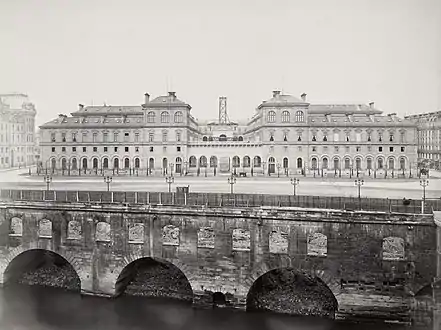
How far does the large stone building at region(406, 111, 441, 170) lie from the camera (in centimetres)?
816

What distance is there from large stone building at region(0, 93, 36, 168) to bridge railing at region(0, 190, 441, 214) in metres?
0.90

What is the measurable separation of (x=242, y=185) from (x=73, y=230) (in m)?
4.60

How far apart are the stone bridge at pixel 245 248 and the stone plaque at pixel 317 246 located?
36 millimetres

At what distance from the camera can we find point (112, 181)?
10.8m

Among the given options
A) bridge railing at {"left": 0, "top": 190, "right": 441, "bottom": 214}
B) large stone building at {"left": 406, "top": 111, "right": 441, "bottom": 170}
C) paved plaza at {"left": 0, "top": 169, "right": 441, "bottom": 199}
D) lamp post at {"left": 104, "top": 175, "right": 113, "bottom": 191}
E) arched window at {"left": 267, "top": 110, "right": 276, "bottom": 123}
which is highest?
arched window at {"left": 267, "top": 110, "right": 276, "bottom": 123}

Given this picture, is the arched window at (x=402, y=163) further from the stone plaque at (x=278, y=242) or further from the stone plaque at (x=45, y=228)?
the stone plaque at (x=45, y=228)

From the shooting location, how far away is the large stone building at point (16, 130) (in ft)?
29.1

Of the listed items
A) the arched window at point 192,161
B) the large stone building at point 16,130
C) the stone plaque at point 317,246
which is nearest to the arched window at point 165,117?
the arched window at point 192,161

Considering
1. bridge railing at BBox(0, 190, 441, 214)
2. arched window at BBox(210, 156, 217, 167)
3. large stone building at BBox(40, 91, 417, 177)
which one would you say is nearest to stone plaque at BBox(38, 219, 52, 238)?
bridge railing at BBox(0, 190, 441, 214)

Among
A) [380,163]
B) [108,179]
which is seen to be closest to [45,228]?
[108,179]

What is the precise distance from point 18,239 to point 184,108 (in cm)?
538

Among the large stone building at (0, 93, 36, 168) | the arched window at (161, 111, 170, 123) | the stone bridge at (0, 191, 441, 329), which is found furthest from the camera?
the arched window at (161, 111, 170, 123)

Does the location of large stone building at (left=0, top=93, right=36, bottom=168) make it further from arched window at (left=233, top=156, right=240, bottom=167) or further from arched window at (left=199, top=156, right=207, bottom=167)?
arched window at (left=233, top=156, right=240, bottom=167)

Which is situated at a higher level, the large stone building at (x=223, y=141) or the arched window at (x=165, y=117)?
the arched window at (x=165, y=117)
